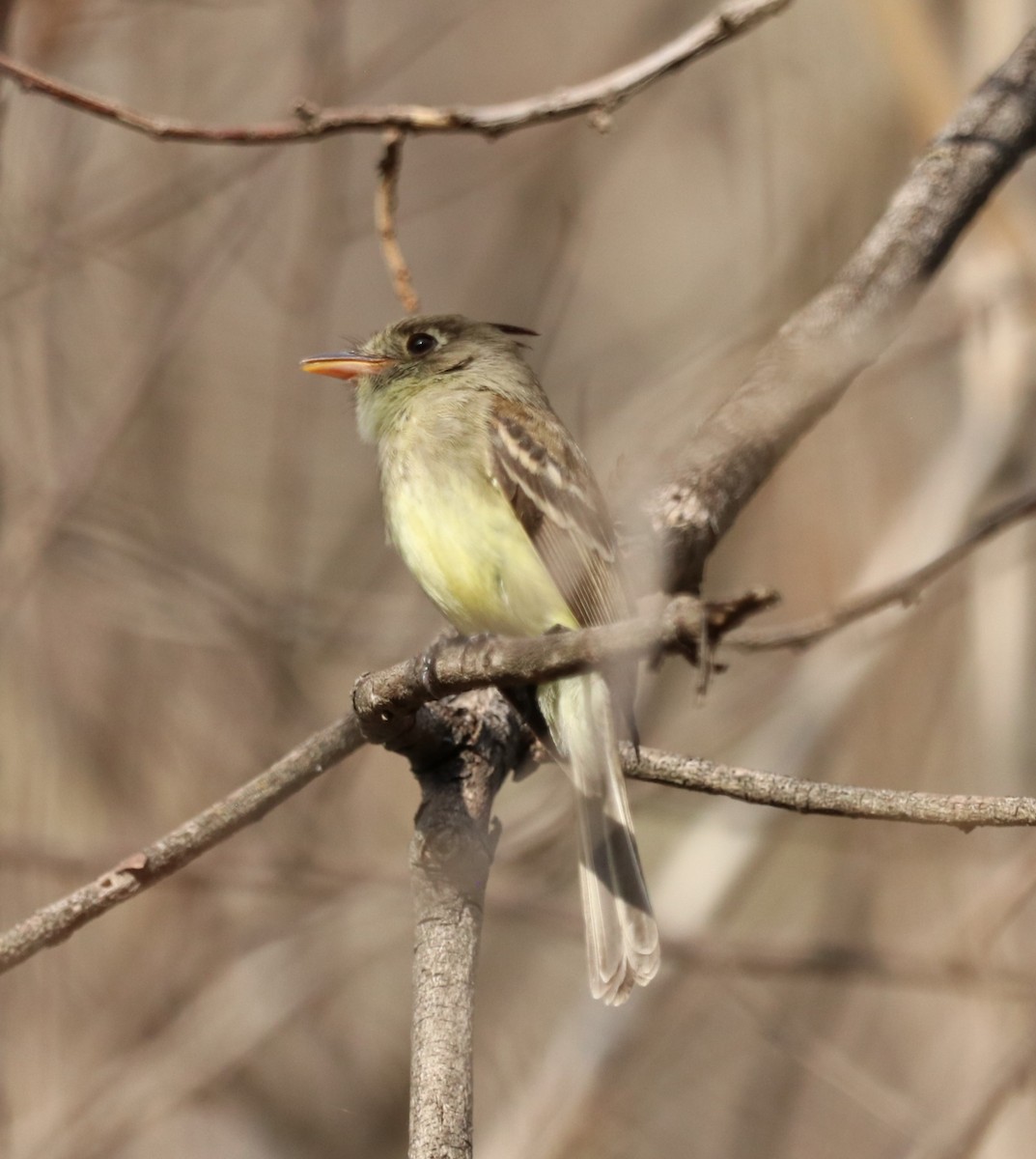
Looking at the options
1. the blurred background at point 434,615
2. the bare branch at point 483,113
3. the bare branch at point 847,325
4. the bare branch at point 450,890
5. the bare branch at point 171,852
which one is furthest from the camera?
the blurred background at point 434,615

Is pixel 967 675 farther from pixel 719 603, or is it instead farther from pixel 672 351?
pixel 719 603

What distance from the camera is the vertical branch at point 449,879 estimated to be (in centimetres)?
213

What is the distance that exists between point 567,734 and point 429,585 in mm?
456

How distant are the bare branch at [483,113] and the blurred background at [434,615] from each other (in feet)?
4.57

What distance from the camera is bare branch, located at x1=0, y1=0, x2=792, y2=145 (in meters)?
2.73

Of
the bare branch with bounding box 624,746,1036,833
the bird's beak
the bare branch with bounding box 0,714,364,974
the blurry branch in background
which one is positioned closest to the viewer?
the blurry branch in background

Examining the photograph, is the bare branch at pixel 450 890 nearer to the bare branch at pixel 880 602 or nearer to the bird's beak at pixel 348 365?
the bare branch at pixel 880 602

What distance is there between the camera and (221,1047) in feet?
16.2

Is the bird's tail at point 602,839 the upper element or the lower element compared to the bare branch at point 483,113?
lower

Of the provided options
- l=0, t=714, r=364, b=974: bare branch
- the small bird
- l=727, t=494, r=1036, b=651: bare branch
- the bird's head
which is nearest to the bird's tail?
the small bird

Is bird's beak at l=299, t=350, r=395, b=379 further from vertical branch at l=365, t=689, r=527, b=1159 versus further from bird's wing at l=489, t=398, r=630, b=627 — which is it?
vertical branch at l=365, t=689, r=527, b=1159

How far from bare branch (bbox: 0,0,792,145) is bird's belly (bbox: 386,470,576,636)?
32.3 inches

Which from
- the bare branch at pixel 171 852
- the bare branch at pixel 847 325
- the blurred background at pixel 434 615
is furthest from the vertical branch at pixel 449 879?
the blurred background at pixel 434 615

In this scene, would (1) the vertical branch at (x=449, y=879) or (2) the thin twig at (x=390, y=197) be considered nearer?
(1) the vertical branch at (x=449, y=879)
